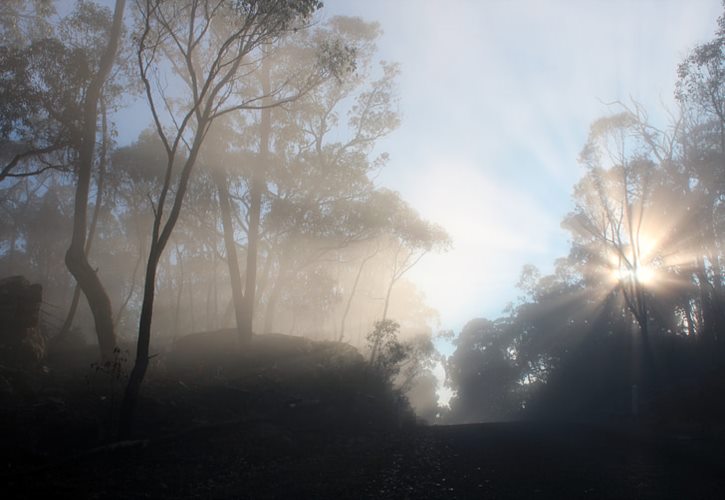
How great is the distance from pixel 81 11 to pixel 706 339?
3564 centimetres

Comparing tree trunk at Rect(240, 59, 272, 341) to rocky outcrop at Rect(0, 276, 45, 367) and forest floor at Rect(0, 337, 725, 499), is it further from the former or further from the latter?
rocky outcrop at Rect(0, 276, 45, 367)

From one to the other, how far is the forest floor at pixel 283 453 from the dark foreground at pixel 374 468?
3 cm

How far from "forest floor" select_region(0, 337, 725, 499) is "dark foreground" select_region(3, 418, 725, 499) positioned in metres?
0.03

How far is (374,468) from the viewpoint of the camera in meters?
9.63

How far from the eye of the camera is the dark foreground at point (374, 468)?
307 inches

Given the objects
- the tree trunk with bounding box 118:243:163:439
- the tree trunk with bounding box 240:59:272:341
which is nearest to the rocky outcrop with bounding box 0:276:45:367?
the tree trunk with bounding box 118:243:163:439

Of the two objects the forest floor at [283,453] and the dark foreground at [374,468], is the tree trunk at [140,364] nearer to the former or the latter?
the forest floor at [283,453]

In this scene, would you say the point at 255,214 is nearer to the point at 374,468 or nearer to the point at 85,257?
the point at 85,257

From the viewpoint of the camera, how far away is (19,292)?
1447 cm

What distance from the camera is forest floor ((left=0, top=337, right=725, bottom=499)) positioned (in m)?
7.94

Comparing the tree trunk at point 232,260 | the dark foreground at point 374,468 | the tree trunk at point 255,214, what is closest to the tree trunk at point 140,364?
the dark foreground at point 374,468

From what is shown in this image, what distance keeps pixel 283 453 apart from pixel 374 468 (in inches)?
93.0

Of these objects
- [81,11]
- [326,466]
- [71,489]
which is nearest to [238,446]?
[326,466]

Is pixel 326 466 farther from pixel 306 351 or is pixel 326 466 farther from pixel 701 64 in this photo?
pixel 701 64
